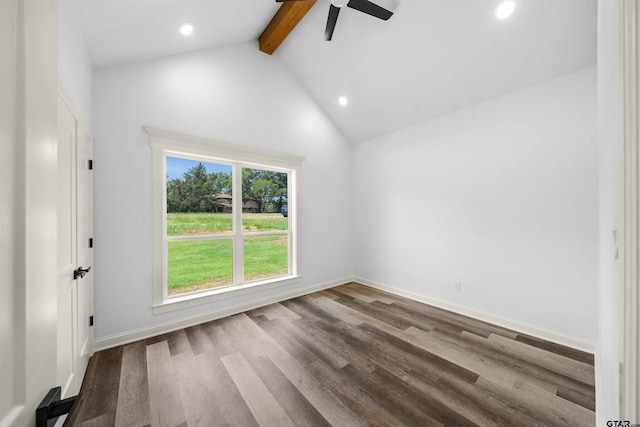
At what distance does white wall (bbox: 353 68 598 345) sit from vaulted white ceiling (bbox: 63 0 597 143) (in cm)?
28

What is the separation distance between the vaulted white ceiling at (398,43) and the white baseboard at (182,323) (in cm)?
275

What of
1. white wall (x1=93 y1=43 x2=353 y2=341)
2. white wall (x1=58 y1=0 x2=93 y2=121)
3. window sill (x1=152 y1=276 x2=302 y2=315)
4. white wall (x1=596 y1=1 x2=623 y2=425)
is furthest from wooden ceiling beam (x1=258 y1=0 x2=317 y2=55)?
window sill (x1=152 y1=276 x2=302 y2=315)

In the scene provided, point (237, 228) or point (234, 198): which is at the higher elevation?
point (234, 198)

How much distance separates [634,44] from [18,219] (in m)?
1.20

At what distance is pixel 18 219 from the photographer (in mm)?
461

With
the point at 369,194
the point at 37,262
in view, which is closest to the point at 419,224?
the point at 369,194

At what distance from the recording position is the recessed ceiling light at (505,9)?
227 centimetres

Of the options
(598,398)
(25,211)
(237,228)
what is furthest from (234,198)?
(598,398)

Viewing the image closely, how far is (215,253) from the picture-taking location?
11.0 feet

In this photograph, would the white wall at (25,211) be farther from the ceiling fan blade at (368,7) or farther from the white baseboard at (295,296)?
the white baseboard at (295,296)

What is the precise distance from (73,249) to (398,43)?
3.76m

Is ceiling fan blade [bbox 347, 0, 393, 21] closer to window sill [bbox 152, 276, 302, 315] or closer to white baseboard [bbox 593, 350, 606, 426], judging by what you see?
window sill [bbox 152, 276, 302, 315]

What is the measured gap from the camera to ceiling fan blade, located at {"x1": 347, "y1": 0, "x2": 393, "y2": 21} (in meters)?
2.31

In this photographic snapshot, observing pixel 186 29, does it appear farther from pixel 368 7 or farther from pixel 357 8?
pixel 368 7
